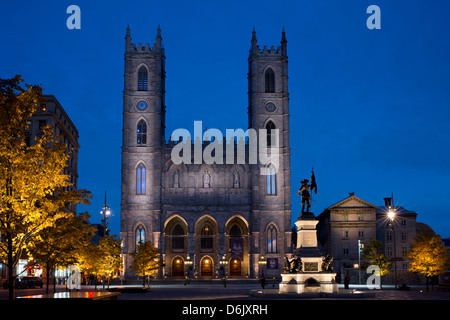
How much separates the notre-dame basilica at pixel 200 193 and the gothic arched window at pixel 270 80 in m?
0.15

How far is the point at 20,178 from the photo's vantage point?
55.9 feet

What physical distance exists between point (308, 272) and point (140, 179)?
4949 centimetres

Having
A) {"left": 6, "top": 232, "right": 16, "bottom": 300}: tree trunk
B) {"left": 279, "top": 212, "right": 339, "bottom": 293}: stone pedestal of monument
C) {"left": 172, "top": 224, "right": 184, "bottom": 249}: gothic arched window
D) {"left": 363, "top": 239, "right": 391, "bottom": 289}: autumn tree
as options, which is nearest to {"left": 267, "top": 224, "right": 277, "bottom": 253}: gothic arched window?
{"left": 172, "top": 224, "right": 184, "bottom": 249}: gothic arched window

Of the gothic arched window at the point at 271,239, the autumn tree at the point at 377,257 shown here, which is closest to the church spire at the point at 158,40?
the gothic arched window at the point at 271,239

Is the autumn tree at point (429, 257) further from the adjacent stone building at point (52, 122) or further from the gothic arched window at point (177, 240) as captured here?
the gothic arched window at point (177, 240)

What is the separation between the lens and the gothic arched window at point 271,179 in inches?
3036

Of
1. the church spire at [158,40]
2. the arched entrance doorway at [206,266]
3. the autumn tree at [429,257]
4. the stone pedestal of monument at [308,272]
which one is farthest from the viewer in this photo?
the church spire at [158,40]

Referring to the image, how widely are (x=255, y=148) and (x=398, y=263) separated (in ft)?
83.7

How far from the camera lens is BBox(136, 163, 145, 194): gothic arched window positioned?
75.9 metres

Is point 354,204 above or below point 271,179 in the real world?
below

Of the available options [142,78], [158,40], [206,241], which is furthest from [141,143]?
[206,241]

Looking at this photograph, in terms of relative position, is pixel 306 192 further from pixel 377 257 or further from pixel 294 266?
pixel 377 257
